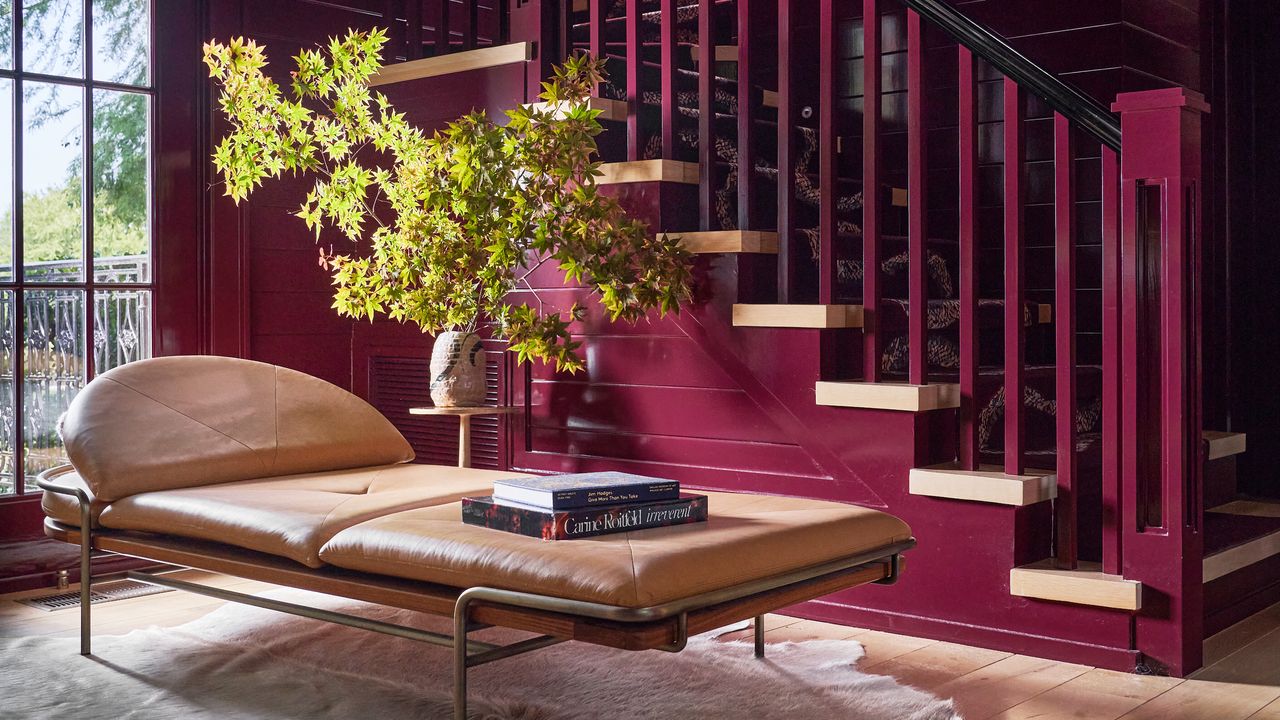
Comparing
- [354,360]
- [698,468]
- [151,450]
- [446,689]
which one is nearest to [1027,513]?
[698,468]

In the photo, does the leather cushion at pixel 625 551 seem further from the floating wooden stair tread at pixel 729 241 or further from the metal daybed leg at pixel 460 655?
the floating wooden stair tread at pixel 729 241

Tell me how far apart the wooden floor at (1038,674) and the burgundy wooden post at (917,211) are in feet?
2.28

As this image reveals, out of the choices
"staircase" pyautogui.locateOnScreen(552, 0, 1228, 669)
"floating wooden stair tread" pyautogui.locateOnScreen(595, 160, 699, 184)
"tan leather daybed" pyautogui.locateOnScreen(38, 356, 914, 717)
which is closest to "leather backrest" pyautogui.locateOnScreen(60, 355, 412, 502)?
"tan leather daybed" pyautogui.locateOnScreen(38, 356, 914, 717)

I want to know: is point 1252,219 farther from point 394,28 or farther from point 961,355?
point 394,28

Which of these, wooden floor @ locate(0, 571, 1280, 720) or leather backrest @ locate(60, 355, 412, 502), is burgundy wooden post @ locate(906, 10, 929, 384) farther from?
leather backrest @ locate(60, 355, 412, 502)

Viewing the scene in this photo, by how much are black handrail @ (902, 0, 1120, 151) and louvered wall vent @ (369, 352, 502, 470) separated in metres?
Result: 1.91

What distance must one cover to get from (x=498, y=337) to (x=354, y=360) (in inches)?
→ 42.2

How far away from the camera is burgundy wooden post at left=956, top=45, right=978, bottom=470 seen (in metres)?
3.12

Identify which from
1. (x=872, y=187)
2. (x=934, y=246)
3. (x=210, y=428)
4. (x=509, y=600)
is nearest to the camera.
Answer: (x=509, y=600)

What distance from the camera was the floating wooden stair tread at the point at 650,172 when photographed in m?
3.58

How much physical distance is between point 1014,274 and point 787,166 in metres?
0.71

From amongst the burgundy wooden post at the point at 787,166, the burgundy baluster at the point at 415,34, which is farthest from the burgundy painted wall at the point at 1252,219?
the burgundy baluster at the point at 415,34

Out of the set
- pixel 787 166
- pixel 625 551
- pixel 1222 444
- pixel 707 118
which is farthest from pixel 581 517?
pixel 1222 444

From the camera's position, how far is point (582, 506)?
89.4 inches
